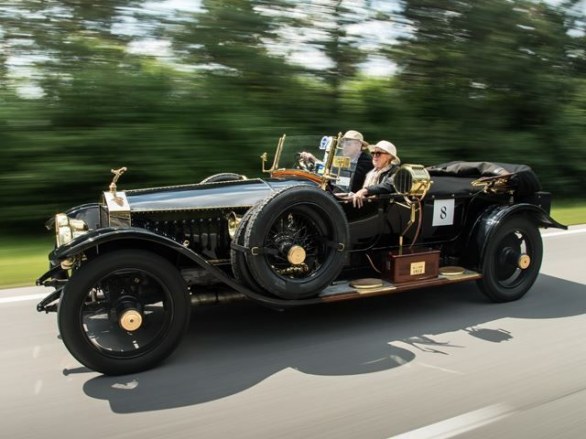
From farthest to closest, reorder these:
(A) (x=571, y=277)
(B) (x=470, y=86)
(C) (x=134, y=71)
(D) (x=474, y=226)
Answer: (B) (x=470, y=86), (C) (x=134, y=71), (A) (x=571, y=277), (D) (x=474, y=226)

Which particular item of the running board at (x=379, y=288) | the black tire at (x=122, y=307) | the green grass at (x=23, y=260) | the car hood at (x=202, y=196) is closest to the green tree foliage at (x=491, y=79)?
the running board at (x=379, y=288)

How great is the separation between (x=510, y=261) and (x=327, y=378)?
245 centimetres

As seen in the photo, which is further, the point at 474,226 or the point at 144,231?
the point at 474,226

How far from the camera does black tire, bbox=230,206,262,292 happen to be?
157 inches

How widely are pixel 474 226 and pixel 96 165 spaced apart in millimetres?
5568

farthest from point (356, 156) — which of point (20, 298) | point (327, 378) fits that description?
point (20, 298)

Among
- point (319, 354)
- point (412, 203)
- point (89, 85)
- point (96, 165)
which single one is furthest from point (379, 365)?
point (89, 85)

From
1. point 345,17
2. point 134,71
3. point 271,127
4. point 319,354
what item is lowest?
point 319,354

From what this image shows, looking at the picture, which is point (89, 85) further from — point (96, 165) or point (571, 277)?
point (571, 277)

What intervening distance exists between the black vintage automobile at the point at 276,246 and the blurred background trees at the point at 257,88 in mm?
3563

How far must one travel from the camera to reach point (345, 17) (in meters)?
11.2

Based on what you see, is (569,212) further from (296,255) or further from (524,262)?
(296,255)

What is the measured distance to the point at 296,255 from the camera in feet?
13.4

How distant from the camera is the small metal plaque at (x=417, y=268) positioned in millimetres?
4730
